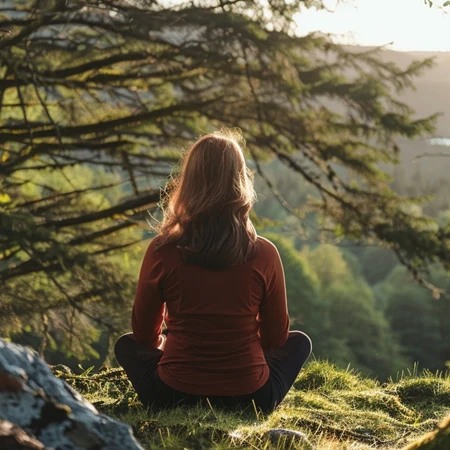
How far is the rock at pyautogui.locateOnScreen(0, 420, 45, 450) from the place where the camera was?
1.62 m

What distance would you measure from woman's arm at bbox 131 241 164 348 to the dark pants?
0.26ft

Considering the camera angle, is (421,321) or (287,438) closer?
(287,438)

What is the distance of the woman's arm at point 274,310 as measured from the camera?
3469mm

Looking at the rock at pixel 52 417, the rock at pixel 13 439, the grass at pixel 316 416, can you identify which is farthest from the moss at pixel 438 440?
the rock at pixel 13 439

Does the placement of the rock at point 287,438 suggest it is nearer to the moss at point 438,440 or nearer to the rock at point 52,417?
the moss at point 438,440

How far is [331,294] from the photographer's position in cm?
4538

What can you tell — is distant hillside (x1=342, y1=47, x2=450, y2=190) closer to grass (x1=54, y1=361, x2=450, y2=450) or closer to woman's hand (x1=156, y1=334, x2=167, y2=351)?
grass (x1=54, y1=361, x2=450, y2=450)

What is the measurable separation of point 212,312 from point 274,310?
336mm

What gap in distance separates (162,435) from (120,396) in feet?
3.73

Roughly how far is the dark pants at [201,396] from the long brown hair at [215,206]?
24.7 inches

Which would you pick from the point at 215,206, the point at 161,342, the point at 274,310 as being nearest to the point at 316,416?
the point at 274,310

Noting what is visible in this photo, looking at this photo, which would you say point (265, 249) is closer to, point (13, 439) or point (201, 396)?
point (201, 396)

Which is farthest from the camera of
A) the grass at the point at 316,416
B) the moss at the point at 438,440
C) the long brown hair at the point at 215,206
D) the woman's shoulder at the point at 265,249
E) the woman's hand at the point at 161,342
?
the woman's hand at the point at 161,342

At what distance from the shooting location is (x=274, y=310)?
3.56m
